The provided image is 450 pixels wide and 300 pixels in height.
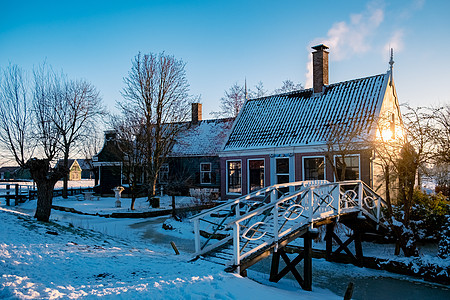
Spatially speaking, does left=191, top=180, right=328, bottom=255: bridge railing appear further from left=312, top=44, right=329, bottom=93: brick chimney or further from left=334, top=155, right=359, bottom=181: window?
left=312, top=44, right=329, bottom=93: brick chimney

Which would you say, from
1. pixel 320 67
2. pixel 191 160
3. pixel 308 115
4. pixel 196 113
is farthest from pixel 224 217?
pixel 196 113

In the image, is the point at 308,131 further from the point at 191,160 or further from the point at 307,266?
the point at 191,160

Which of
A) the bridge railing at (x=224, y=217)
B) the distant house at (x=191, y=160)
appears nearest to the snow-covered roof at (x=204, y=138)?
the distant house at (x=191, y=160)

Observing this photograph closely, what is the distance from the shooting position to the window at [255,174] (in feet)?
68.5

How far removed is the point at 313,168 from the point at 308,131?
6.81ft

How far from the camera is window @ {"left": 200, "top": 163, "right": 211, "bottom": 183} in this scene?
95.8 ft

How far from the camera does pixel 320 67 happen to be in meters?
20.9

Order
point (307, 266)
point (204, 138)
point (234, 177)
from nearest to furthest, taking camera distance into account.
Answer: point (307, 266)
point (234, 177)
point (204, 138)

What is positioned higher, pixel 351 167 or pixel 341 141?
pixel 341 141

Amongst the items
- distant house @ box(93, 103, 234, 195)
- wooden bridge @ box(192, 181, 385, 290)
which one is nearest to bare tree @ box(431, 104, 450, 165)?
wooden bridge @ box(192, 181, 385, 290)

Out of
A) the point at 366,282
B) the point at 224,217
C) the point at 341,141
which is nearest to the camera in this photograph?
the point at 366,282

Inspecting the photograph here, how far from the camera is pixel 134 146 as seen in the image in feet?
84.8

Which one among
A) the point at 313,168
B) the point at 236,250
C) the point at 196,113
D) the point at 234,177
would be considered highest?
the point at 196,113

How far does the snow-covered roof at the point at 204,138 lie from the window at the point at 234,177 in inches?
268
